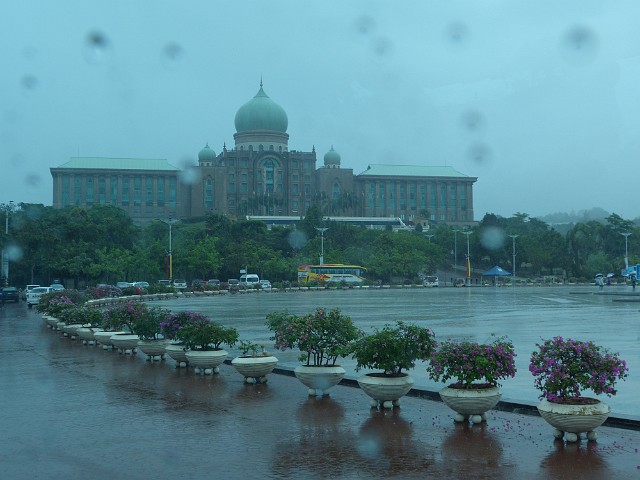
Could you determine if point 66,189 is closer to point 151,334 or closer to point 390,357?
point 151,334

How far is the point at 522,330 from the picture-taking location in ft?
66.2

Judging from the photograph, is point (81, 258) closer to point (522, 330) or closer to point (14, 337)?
point (14, 337)

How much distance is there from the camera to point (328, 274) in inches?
2857

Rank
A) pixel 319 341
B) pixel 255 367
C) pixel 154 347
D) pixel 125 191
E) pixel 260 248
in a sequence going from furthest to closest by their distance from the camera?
pixel 125 191 → pixel 260 248 → pixel 154 347 → pixel 255 367 → pixel 319 341

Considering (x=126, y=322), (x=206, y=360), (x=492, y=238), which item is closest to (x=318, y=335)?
(x=206, y=360)

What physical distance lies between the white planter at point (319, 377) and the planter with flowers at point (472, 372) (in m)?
2.26

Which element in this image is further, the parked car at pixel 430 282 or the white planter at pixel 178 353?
the parked car at pixel 430 282

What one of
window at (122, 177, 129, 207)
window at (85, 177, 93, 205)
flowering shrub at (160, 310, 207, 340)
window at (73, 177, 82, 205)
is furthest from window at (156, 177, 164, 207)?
flowering shrub at (160, 310, 207, 340)

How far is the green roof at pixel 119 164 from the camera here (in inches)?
4604

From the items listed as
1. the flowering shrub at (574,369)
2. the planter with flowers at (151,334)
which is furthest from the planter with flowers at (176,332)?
the flowering shrub at (574,369)

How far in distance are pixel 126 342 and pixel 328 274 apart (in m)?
56.2

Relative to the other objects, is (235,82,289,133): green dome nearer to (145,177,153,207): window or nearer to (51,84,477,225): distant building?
(51,84,477,225): distant building

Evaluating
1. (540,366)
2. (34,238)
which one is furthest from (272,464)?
(34,238)

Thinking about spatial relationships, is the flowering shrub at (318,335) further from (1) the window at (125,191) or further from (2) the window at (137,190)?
(2) the window at (137,190)
